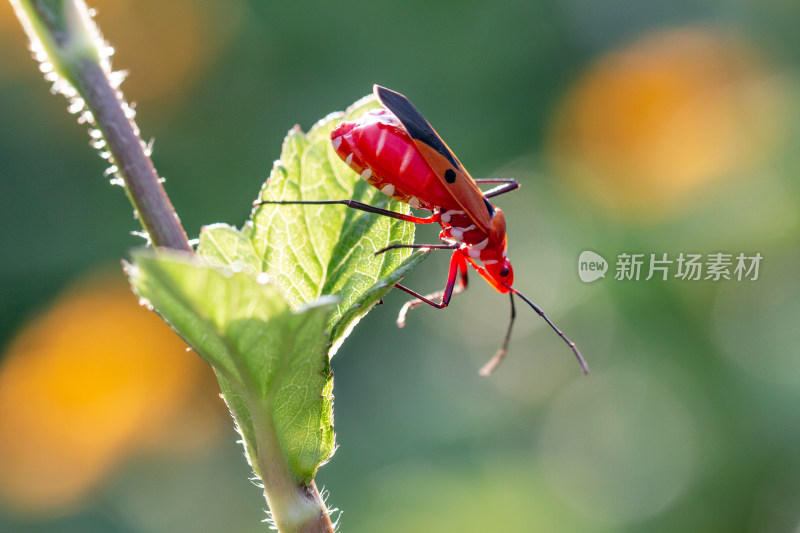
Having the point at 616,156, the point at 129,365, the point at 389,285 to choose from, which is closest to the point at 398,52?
the point at 616,156

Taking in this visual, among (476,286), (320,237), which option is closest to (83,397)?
Answer: (476,286)

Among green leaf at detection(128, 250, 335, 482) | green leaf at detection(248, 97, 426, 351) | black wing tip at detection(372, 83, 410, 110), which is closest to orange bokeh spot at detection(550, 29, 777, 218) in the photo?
black wing tip at detection(372, 83, 410, 110)

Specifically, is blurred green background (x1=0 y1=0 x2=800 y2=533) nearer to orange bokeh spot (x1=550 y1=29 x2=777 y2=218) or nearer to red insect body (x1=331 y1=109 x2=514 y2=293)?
orange bokeh spot (x1=550 y1=29 x2=777 y2=218)

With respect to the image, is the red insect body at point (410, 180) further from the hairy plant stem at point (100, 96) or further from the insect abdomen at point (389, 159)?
the hairy plant stem at point (100, 96)

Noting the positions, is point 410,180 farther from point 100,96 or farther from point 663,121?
point 663,121

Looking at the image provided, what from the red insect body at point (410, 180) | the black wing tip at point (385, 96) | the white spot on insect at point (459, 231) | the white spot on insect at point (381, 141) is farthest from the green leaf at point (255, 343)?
the white spot on insect at point (459, 231)

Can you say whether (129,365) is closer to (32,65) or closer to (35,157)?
(35,157)

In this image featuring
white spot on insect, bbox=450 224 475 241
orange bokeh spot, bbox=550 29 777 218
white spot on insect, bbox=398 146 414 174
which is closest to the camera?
white spot on insect, bbox=398 146 414 174
